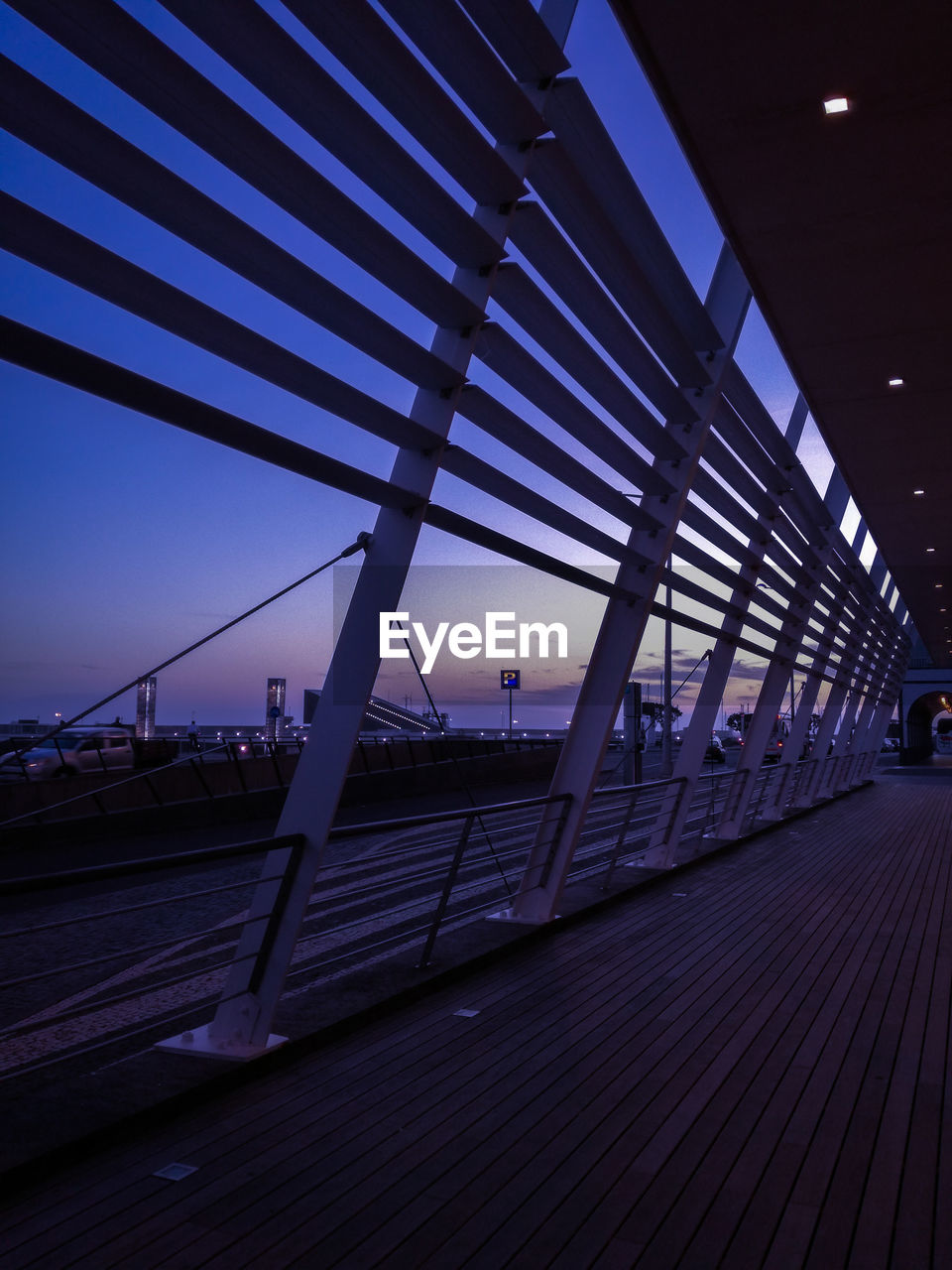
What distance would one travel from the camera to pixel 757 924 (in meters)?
6.39

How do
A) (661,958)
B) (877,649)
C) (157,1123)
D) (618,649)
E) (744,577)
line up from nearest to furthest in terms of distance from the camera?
(157,1123), (661,958), (618,649), (744,577), (877,649)

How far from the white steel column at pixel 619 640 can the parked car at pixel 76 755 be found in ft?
34.4

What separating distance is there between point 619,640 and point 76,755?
13.2 m

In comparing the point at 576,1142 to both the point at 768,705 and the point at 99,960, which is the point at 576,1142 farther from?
the point at 768,705

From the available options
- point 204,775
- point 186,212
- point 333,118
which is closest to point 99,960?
point 186,212

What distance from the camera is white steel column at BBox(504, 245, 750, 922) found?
5980mm

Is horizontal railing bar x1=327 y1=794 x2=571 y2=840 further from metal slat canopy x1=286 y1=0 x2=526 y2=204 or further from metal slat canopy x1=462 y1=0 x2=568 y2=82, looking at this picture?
metal slat canopy x1=462 y1=0 x2=568 y2=82

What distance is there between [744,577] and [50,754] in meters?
11.9

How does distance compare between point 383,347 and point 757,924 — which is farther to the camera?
point 757,924

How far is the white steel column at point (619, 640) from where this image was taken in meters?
5.98

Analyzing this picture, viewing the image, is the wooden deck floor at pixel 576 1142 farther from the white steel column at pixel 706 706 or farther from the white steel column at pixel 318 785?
the white steel column at pixel 706 706

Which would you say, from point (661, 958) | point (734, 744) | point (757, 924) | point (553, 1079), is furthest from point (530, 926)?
point (734, 744)

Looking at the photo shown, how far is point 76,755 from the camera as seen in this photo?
16.9 meters

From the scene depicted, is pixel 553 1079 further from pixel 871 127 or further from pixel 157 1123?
pixel 871 127
